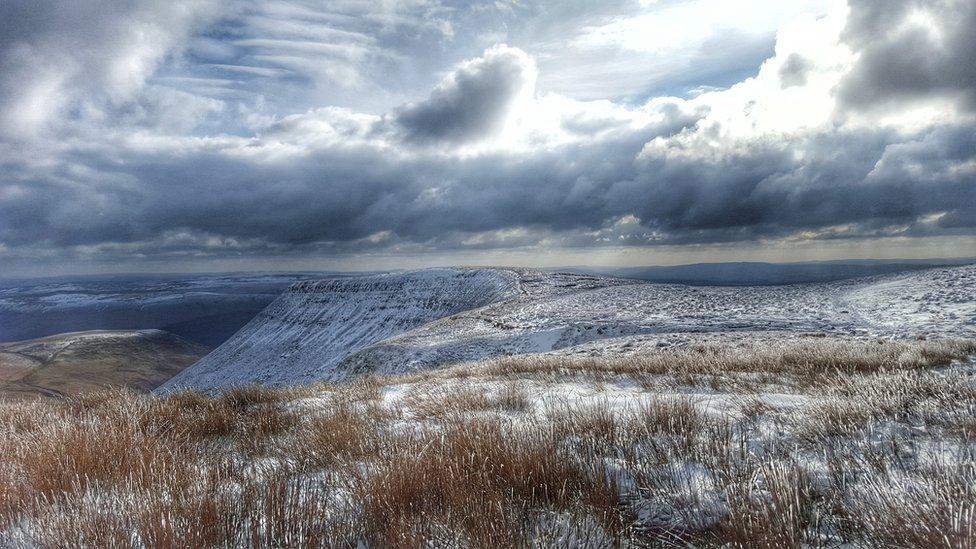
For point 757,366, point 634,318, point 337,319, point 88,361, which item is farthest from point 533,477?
point 88,361

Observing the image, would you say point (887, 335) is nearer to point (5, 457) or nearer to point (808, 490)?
point (808, 490)

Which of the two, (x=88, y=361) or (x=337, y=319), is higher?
(x=337, y=319)

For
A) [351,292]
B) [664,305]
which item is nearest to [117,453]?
[664,305]

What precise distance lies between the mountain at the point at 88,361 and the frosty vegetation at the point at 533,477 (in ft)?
484

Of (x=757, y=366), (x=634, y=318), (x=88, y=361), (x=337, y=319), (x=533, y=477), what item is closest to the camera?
(x=533, y=477)

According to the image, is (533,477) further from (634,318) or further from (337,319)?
(337,319)

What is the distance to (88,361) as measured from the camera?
141375 millimetres

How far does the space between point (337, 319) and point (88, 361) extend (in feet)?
433

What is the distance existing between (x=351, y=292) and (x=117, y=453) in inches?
2681

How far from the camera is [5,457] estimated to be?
346 centimetres

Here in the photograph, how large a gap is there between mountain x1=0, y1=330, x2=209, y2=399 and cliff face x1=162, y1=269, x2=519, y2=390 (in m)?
80.5

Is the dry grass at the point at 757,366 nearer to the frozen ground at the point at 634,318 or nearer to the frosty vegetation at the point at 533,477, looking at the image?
the frosty vegetation at the point at 533,477

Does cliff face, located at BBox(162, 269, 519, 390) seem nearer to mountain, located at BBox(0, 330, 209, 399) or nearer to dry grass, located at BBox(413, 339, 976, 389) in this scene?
dry grass, located at BBox(413, 339, 976, 389)

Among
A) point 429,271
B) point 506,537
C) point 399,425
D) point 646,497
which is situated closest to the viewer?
point 506,537
